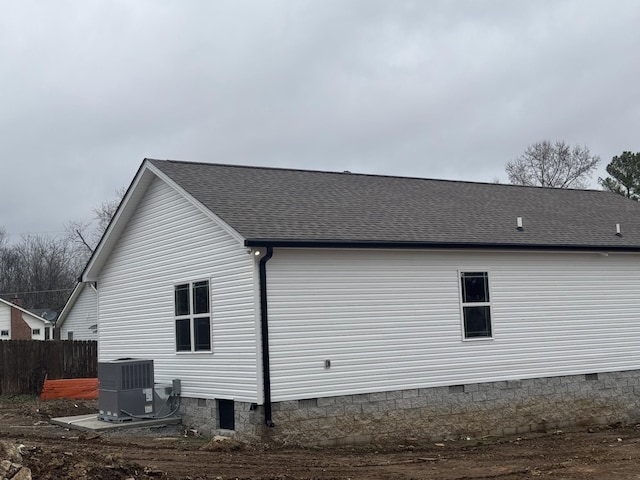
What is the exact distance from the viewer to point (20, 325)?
51156 mm

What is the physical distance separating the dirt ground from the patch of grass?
20.9 feet

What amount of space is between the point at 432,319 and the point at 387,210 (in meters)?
2.76

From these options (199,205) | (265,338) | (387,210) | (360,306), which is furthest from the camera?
(387,210)

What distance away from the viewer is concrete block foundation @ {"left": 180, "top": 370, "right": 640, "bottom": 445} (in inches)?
512

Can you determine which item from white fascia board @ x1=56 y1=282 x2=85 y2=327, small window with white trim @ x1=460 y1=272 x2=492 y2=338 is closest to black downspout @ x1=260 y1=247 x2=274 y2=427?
small window with white trim @ x1=460 y1=272 x2=492 y2=338

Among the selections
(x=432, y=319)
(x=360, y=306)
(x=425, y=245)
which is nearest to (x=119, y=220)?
(x=360, y=306)

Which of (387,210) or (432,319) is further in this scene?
(387,210)

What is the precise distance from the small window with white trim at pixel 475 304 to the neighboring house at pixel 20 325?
41177 millimetres

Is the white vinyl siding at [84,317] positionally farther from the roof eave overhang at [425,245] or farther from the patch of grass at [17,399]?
the roof eave overhang at [425,245]

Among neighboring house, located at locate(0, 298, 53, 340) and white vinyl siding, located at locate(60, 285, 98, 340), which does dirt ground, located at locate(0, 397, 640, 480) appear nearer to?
white vinyl siding, located at locate(60, 285, 98, 340)

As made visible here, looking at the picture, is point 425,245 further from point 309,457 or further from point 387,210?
point 309,457

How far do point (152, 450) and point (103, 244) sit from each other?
6.60 metres

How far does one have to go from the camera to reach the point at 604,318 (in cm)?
1680

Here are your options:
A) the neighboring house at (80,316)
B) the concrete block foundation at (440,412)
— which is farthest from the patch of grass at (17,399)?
the neighboring house at (80,316)
